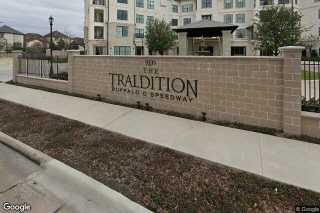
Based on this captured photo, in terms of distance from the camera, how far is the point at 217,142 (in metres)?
6.11

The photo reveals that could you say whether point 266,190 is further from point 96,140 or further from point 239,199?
point 96,140

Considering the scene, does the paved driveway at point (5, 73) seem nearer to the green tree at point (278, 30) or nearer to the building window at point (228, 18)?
the green tree at point (278, 30)

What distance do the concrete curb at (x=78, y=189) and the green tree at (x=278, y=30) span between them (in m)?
27.7

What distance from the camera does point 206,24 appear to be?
2081 cm

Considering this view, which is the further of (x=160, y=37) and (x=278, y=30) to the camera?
(x=160, y=37)

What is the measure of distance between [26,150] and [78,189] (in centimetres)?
225

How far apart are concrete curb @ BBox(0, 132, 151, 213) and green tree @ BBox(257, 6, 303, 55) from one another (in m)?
27.7

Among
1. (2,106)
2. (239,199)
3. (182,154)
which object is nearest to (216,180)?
(239,199)

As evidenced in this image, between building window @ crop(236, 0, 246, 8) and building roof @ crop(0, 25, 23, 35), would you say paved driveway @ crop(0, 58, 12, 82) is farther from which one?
building roof @ crop(0, 25, 23, 35)

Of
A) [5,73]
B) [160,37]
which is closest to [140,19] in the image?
[160,37]

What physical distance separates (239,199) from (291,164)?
1676 mm

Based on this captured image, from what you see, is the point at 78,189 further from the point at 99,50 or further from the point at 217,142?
the point at 99,50

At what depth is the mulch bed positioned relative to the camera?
3.79m

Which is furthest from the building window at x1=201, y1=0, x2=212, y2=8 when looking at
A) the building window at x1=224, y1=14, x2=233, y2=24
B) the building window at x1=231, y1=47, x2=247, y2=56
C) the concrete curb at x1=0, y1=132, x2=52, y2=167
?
the concrete curb at x1=0, y1=132, x2=52, y2=167
